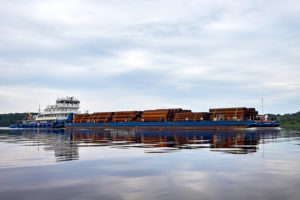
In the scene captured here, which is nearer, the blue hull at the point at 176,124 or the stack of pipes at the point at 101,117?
the blue hull at the point at 176,124

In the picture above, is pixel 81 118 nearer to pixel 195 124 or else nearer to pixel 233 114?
pixel 195 124

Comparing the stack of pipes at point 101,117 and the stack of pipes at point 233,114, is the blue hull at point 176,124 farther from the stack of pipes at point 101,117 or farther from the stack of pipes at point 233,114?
the stack of pipes at point 101,117

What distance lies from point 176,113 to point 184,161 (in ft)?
243

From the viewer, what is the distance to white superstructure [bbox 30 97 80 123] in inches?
4892

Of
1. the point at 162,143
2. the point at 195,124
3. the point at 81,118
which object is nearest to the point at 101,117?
the point at 81,118

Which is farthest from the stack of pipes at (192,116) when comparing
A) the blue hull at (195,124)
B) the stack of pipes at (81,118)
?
the stack of pipes at (81,118)

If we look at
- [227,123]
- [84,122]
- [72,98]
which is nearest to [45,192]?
[227,123]

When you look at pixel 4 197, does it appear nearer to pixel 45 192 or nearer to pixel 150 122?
pixel 45 192

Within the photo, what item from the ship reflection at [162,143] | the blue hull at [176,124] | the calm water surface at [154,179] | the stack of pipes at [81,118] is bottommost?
the ship reflection at [162,143]

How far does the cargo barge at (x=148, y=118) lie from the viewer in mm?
78850

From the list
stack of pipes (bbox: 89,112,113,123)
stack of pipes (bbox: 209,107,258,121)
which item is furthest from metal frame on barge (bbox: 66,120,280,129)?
stack of pipes (bbox: 89,112,113,123)

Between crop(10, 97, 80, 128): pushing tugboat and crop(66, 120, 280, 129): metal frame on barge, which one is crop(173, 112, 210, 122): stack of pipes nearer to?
crop(66, 120, 280, 129): metal frame on barge

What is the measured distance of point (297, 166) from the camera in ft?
59.2

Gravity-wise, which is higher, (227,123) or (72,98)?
(72,98)
